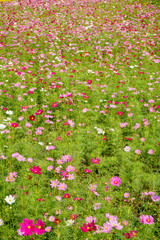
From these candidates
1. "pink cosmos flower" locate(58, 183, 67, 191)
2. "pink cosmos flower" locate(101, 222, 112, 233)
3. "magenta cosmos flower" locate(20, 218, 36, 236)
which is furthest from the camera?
"pink cosmos flower" locate(58, 183, 67, 191)

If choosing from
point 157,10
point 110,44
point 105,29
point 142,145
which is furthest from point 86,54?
point 157,10

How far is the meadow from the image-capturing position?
7.13 feet

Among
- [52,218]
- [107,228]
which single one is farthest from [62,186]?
[107,228]

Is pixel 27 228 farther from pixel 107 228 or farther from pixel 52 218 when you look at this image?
pixel 107 228

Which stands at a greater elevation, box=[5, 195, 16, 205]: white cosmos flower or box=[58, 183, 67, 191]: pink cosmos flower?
box=[5, 195, 16, 205]: white cosmos flower

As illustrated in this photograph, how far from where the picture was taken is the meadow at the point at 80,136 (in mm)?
2174

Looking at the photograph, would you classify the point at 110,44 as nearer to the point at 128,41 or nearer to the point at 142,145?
the point at 128,41

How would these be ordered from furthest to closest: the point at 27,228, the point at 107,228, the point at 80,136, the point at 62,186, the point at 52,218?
the point at 80,136 → the point at 62,186 → the point at 52,218 → the point at 107,228 → the point at 27,228

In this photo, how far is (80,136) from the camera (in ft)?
11.3

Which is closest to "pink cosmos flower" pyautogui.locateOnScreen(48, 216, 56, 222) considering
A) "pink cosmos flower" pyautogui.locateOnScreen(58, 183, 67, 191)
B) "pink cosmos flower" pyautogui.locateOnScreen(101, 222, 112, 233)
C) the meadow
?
the meadow

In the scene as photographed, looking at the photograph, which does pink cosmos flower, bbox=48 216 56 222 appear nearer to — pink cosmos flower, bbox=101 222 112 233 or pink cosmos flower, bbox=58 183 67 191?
pink cosmos flower, bbox=58 183 67 191

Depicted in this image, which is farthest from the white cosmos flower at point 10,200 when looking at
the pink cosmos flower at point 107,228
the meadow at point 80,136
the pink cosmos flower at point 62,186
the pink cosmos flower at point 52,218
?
the pink cosmos flower at point 107,228

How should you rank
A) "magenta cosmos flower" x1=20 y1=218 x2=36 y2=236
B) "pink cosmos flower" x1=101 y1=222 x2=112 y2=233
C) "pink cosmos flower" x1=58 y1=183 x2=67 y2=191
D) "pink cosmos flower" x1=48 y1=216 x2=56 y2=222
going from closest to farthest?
1. "magenta cosmos flower" x1=20 y1=218 x2=36 y2=236
2. "pink cosmos flower" x1=101 y1=222 x2=112 y2=233
3. "pink cosmos flower" x1=48 y1=216 x2=56 y2=222
4. "pink cosmos flower" x1=58 y1=183 x2=67 y2=191

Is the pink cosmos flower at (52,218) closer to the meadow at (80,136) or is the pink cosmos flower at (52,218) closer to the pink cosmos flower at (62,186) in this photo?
the meadow at (80,136)
